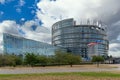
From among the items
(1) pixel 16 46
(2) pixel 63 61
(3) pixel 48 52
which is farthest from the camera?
(3) pixel 48 52

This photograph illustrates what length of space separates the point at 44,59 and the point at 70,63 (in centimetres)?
1410

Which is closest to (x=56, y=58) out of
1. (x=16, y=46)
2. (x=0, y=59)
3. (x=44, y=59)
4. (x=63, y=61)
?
(x=63, y=61)

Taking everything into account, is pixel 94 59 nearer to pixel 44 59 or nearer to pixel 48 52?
pixel 48 52

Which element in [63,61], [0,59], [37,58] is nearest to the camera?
[0,59]

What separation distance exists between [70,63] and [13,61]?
32225 mm

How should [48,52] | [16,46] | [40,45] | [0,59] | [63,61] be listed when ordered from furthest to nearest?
[48,52], [40,45], [16,46], [63,61], [0,59]

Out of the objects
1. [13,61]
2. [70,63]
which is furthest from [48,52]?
[13,61]

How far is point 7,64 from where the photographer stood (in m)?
113

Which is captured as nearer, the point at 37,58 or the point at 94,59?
the point at 37,58

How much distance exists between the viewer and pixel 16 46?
490 ft

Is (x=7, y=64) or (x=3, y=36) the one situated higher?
(x=3, y=36)

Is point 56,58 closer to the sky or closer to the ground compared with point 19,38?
closer to the ground

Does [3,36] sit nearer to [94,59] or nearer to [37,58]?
[37,58]

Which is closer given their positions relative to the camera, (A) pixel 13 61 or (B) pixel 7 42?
(A) pixel 13 61
